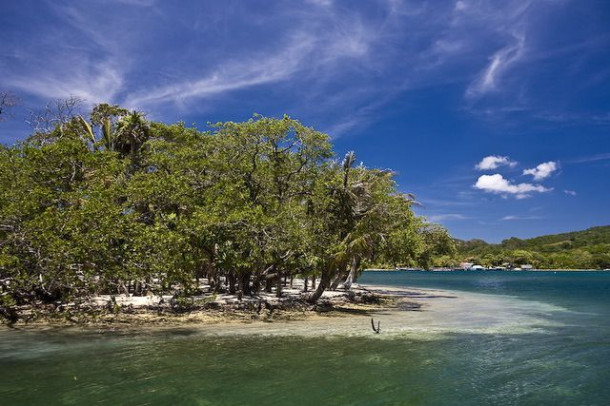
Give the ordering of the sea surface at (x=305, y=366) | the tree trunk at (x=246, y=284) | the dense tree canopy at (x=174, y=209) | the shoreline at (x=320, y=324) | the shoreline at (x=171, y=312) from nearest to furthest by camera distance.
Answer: the sea surface at (x=305, y=366), the dense tree canopy at (x=174, y=209), the shoreline at (x=320, y=324), the shoreline at (x=171, y=312), the tree trunk at (x=246, y=284)

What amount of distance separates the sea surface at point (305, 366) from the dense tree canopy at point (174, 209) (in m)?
3.21

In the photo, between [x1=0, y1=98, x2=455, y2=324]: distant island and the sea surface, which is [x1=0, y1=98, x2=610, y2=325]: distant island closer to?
[x1=0, y1=98, x2=455, y2=324]: distant island

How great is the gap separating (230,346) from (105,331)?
6612 millimetres

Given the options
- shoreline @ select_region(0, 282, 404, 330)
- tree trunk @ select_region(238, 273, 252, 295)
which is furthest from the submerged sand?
tree trunk @ select_region(238, 273, 252, 295)

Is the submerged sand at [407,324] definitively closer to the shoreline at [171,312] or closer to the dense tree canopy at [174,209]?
the shoreline at [171,312]

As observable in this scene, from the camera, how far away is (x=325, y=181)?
30.7 metres

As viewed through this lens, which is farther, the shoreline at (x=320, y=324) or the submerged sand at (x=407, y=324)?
the submerged sand at (x=407, y=324)

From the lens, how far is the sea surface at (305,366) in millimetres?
11797

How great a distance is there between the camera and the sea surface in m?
11.8

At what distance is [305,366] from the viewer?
14.7 meters

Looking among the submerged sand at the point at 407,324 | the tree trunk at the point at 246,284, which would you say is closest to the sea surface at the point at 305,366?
the submerged sand at the point at 407,324

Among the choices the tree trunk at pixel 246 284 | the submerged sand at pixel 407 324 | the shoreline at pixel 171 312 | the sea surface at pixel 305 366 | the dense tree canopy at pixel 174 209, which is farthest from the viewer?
the tree trunk at pixel 246 284

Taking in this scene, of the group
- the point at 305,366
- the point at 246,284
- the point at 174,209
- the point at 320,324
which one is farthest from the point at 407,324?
the point at 174,209

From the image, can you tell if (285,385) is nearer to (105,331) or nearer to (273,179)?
(105,331)
